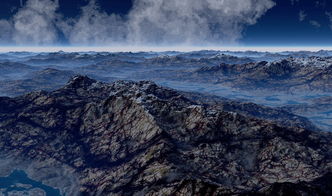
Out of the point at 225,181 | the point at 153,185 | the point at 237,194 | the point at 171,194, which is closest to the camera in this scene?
the point at 237,194

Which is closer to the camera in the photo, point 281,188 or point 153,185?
point 281,188

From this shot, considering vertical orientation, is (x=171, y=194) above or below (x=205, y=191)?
below

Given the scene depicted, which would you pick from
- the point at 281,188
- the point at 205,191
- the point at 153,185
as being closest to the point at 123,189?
the point at 153,185

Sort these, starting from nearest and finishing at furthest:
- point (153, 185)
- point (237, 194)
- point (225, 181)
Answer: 1. point (237, 194)
2. point (153, 185)
3. point (225, 181)

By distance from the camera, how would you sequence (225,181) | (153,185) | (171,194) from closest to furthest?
(171,194) < (153,185) < (225,181)

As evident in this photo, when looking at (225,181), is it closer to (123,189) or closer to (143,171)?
(143,171)

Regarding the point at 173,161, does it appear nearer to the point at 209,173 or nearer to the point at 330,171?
the point at 209,173

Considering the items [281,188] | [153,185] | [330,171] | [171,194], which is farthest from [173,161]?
[330,171]

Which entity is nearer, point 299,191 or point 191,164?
point 299,191

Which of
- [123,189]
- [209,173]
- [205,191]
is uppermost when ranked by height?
[205,191]
